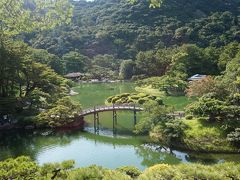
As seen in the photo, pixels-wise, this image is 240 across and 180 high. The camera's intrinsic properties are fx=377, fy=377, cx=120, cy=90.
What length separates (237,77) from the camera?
29.8 metres

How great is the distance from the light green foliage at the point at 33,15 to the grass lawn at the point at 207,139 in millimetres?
16498

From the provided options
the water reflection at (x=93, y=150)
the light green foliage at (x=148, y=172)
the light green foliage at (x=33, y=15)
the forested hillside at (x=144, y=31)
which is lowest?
the water reflection at (x=93, y=150)

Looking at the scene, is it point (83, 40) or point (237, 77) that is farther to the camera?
point (83, 40)

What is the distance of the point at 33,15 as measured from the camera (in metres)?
7.62

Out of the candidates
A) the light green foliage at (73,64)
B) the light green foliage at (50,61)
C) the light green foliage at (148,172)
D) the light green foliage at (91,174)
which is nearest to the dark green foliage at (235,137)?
the light green foliage at (148,172)

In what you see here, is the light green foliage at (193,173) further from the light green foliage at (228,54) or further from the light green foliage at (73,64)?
the light green foliage at (73,64)

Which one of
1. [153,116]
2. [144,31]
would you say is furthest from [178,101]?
[144,31]

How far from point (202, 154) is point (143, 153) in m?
3.78

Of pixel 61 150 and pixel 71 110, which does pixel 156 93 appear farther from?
pixel 61 150

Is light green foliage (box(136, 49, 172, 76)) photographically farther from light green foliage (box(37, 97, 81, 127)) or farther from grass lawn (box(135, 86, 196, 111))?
light green foliage (box(37, 97, 81, 127))

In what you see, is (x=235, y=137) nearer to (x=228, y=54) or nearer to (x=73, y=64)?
(x=228, y=54)

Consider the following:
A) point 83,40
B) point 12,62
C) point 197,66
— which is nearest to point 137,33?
point 83,40

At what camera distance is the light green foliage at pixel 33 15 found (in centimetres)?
722

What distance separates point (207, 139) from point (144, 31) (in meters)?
59.9
